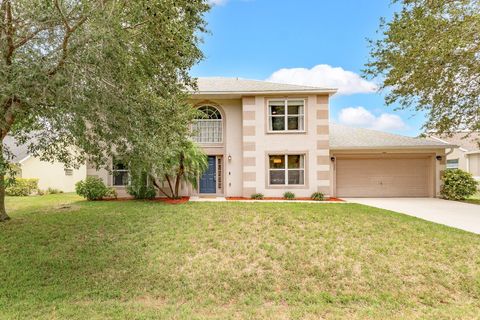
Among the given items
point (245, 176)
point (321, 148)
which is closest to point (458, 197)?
point (321, 148)

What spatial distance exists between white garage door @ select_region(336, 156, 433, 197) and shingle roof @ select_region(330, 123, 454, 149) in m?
0.95

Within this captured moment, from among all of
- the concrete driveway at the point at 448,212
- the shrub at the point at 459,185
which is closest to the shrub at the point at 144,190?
the concrete driveway at the point at 448,212

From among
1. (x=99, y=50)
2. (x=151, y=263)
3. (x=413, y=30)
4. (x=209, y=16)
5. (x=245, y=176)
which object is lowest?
(x=151, y=263)

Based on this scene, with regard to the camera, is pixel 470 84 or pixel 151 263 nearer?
pixel 151 263

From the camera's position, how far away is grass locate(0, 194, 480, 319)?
4.90 m

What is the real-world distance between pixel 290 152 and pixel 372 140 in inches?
211

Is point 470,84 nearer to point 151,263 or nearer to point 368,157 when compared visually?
point 368,157

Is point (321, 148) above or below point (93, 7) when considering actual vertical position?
below

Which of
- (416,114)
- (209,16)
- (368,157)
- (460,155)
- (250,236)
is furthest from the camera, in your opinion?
(460,155)

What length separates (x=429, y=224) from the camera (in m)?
9.05

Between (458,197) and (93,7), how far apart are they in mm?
18123

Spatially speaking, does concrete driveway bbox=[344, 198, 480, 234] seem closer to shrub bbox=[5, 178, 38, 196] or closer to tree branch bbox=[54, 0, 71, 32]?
tree branch bbox=[54, 0, 71, 32]

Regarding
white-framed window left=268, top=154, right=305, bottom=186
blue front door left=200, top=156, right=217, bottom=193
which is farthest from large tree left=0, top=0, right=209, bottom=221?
white-framed window left=268, top=154, right=305, bottom=186

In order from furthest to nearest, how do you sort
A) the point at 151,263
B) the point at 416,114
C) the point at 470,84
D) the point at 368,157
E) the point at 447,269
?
1. the point at 368,157
2. the point at 416,114
3. the point at 470,84
4. the point at 151,263
5. the point at 447,269
